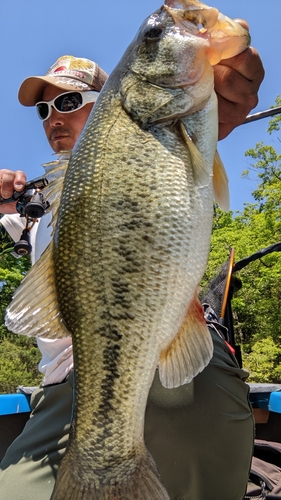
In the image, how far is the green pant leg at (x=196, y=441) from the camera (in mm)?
1989

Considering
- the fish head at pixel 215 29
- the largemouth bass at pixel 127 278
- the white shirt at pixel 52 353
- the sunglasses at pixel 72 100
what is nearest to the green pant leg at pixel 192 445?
the white shirt at pixel 52 353

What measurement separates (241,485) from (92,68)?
9.38 ft

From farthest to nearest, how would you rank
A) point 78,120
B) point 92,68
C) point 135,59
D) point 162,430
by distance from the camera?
point 92,68
point 78,120
point 162,430
point 135,59

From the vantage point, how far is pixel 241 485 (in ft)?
6.88

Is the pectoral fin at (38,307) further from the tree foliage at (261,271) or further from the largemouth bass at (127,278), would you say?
the tree foliage at (261,271)

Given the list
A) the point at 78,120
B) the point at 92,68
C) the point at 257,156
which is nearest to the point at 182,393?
the point at 78,120

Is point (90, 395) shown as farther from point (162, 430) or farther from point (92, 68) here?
point (92, 68)

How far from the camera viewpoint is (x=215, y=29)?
1.76 m

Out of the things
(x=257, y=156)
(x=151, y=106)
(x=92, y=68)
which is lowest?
(x=151, y=106)

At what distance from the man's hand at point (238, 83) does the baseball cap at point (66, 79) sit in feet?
4.08

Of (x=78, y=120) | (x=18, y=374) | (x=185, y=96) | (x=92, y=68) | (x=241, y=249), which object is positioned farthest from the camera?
(x=241, y=249)

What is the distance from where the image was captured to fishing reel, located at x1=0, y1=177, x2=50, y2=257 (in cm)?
269

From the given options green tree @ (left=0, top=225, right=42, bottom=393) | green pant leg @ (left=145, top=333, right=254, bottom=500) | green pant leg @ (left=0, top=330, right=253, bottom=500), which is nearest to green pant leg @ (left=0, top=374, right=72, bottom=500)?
green pant leg @ (left=0, top=330, right=253, bottom=500)

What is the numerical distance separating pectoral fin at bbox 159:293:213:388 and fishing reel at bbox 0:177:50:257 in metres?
1.35
